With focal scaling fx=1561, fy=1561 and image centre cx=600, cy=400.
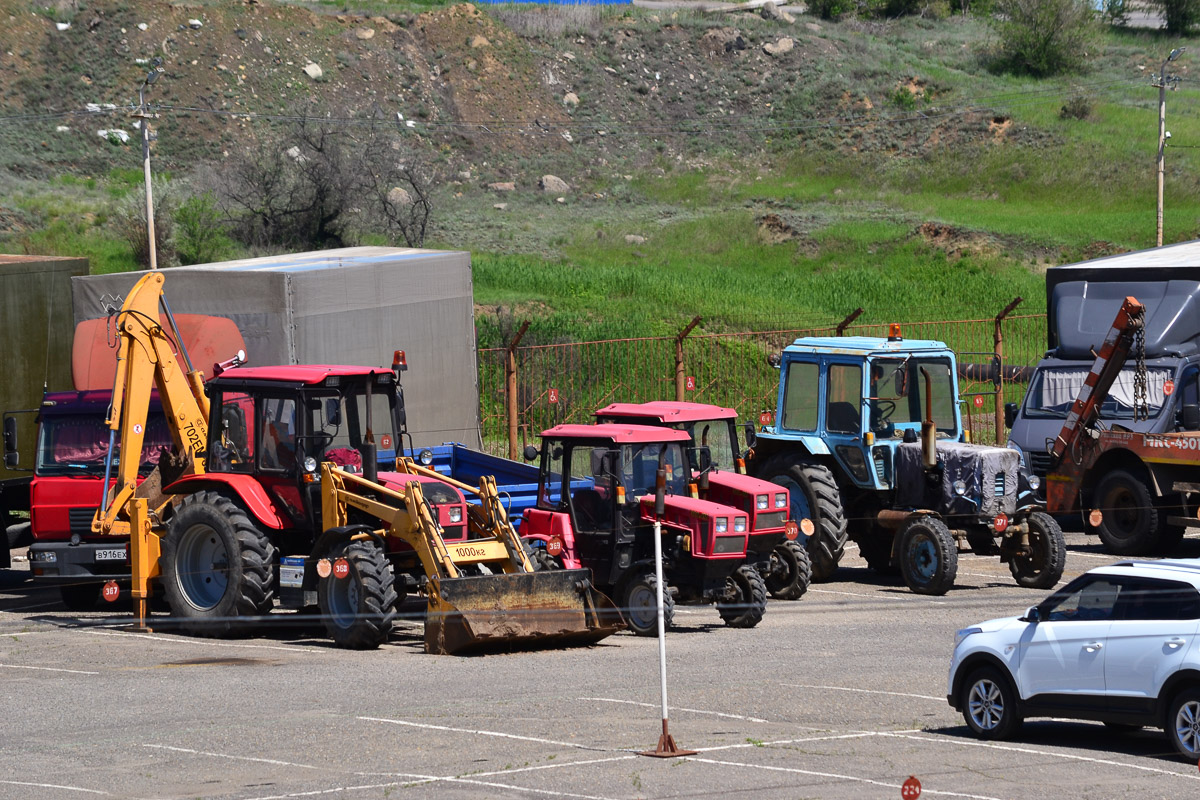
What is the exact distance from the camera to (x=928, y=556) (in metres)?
16.9

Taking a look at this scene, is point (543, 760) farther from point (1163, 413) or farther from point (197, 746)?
point (1163, 413)

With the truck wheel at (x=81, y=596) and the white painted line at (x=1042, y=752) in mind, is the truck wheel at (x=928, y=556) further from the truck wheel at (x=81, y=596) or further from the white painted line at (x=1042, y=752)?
the truck wheel at (x=81, y=596)

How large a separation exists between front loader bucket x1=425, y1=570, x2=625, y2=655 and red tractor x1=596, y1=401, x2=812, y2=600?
6.01ft

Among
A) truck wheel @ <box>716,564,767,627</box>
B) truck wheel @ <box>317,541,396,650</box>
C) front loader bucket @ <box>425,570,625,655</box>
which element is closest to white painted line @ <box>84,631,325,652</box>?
truck wheel @ <box>317,541,396,650</box>

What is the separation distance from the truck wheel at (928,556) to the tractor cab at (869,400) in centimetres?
89

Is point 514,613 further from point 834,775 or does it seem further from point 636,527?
point 834,775

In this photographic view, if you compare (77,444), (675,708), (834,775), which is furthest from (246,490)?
(834,775)

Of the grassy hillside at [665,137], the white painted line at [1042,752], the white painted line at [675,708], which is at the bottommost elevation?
the white painted line at [1042,752]

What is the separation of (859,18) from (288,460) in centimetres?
7835

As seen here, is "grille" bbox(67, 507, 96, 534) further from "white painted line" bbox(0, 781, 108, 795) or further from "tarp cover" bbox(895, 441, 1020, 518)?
"tarp cover" bbox(895, 441, 1020, 518)

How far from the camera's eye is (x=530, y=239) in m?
54.7

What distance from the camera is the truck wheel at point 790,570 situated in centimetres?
1645

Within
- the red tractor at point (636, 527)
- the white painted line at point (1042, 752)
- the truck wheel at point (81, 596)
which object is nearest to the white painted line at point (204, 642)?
the truck wheel at point (81, 596)

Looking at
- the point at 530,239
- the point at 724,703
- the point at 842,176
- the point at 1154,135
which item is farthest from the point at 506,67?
the point at 724,703
